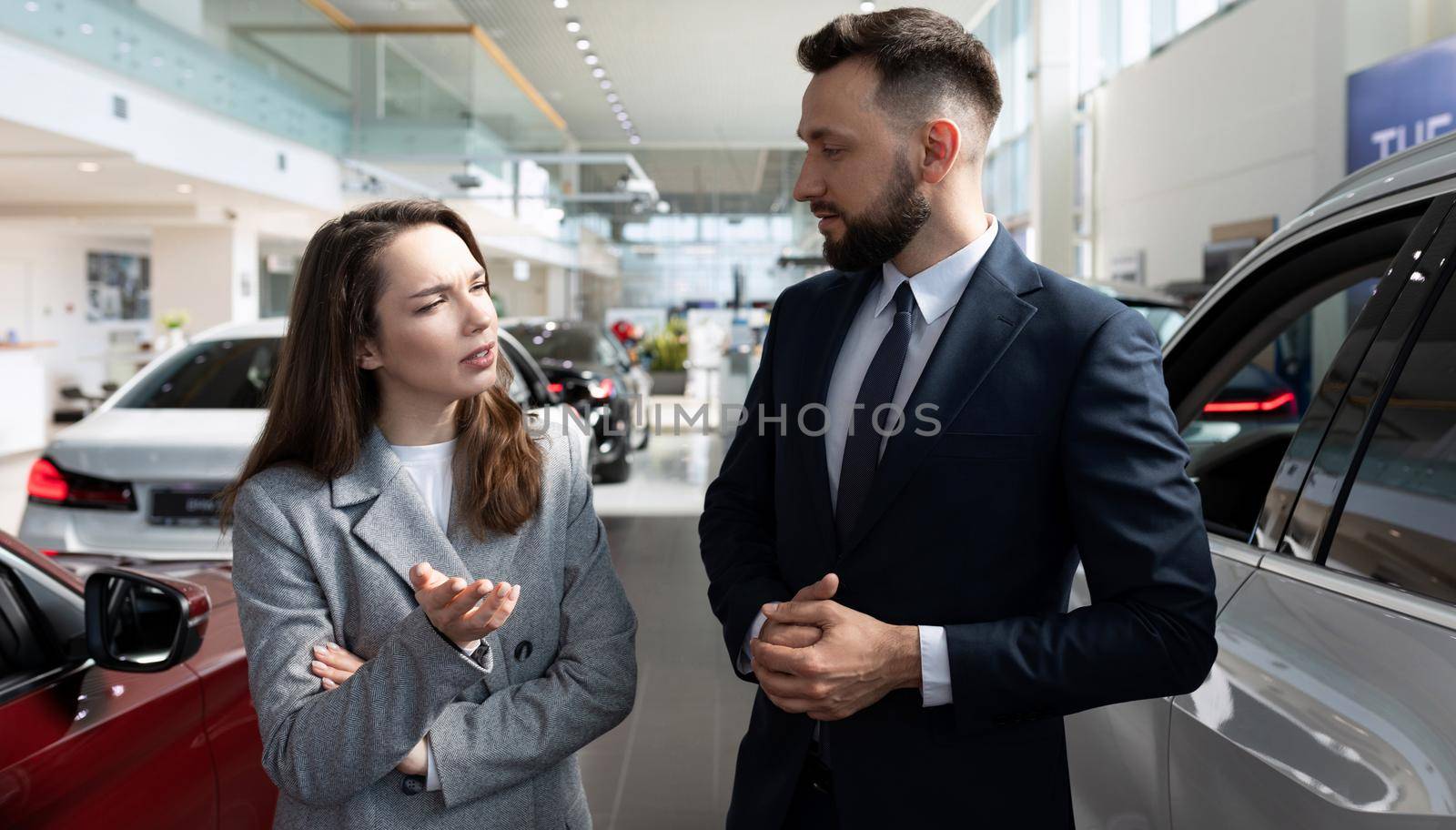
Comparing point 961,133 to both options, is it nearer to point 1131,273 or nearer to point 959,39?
point 959,39

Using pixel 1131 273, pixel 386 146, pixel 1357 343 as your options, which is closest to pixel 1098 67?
pixel 1131 273

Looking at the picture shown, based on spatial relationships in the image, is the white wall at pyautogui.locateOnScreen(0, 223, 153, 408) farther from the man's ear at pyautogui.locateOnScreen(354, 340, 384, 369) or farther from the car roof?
the man's ear at pyautogui.locateOnScreen(354, 340, 384, 369)

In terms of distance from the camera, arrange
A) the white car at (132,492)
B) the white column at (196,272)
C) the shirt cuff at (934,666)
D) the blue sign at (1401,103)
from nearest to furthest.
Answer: the shirt cuff at (934,666) → the white car at (132,492) → the blue sign at (1401,103) → the white column at (196,272)

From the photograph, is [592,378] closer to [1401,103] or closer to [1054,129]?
[1401,103]

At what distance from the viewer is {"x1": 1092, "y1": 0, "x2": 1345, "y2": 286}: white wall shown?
758 centimetres

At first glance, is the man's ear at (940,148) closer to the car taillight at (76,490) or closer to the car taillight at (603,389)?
the car taillight at (76,490)

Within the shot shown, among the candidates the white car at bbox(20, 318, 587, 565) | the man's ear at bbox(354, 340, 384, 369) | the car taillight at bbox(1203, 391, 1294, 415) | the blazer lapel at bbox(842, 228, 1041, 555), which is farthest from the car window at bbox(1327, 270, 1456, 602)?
the car taillight at bbox(1203, 391, 1294, 415)

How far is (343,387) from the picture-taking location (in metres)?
1.43

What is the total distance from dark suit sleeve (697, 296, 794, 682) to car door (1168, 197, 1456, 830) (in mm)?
558

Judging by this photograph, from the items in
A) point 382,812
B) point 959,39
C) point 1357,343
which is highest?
point 959,39

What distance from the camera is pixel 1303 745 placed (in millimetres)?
1192

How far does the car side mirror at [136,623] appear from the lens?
5.25ft

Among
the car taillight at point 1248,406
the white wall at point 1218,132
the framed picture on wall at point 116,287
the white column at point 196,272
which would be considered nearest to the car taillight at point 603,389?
the car taillight at point 1248,406

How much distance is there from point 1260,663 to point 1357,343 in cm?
41
